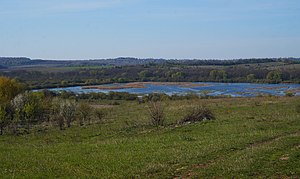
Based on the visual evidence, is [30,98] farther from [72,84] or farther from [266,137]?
[72,84]

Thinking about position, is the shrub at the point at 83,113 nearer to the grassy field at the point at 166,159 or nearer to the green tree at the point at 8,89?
the green tree at the point at 8,89

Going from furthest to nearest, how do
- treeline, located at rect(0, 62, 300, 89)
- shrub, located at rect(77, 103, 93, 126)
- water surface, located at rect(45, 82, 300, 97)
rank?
1. treeline, located at rect(0, 62, 300, 89)
2. water surface, located at rect(45, 82, 300, 97)
3. shrub, located at rect(77, 103, 93, 126)

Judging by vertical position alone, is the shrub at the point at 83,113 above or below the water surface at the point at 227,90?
above

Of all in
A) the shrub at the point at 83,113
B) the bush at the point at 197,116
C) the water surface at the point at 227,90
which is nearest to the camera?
the bush at the point at 197,116

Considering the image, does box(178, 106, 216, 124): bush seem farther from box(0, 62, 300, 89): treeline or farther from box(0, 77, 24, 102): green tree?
box(0, 62, 300, 89): treeline

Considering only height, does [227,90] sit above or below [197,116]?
below

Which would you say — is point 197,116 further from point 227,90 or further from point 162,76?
point 162,76

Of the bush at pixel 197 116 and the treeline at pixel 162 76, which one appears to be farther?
the treeline at pixel 162 76

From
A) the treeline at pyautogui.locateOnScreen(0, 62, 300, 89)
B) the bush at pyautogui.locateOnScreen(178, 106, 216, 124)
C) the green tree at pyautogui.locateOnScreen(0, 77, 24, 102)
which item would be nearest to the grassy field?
the bush at pyautogui.locateOnScreen(178, 106, 216, 124)

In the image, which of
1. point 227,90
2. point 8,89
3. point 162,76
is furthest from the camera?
point 162,76

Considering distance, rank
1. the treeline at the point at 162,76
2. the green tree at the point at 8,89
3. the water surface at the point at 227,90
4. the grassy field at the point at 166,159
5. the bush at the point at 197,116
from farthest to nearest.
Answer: the treeline at the point at 162,76
the water surface at the point at 227,90
the green tree at the point at 8,89
the bush at the point at 197,116
the grassy field at the point at 166,159

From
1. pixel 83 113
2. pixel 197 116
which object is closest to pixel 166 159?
pixel 197 116

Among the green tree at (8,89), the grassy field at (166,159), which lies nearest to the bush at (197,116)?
the grassy field at (166,159)

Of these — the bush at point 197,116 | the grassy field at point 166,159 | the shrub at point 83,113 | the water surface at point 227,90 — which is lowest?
the water surface at point 227,90
